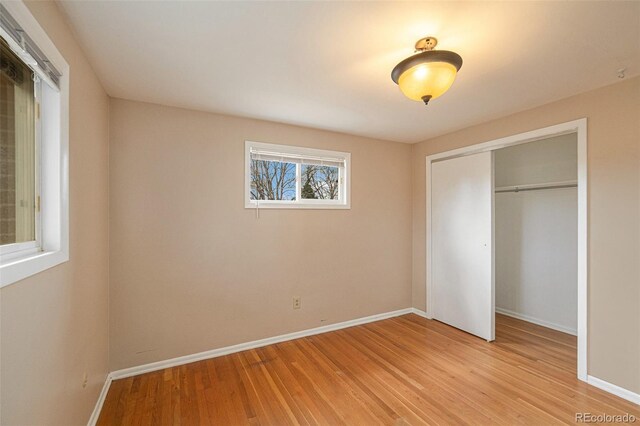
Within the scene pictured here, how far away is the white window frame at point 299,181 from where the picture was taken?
115 inches

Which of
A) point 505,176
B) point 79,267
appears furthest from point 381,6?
point 505,176

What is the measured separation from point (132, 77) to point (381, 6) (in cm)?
183

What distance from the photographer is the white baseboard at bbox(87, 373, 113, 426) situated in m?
1.81

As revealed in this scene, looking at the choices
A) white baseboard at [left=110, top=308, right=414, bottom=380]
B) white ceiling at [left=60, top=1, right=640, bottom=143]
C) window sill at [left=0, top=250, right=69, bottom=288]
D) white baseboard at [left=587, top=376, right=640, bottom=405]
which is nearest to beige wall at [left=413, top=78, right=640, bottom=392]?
white baseboard at [left=587, top=376, right=640, bottom=405]

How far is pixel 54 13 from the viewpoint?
4.36ft

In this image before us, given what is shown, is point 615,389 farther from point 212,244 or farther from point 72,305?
point 72,305

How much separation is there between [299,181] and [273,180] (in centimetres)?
31

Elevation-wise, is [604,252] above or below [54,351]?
above

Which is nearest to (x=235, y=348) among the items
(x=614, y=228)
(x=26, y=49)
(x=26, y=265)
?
(x=26, y=265)

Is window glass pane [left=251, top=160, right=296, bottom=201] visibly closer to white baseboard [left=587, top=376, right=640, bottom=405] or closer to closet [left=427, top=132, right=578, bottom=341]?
closet [left=427, top=132, right=578, bottom=341]

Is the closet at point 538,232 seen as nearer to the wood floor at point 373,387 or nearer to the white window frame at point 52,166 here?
the wood floor at point 373,387

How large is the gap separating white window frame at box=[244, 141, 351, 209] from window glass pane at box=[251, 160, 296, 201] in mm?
60

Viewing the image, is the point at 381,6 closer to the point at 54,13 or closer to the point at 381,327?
the point at 54,13

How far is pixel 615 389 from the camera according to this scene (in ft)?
6.97
